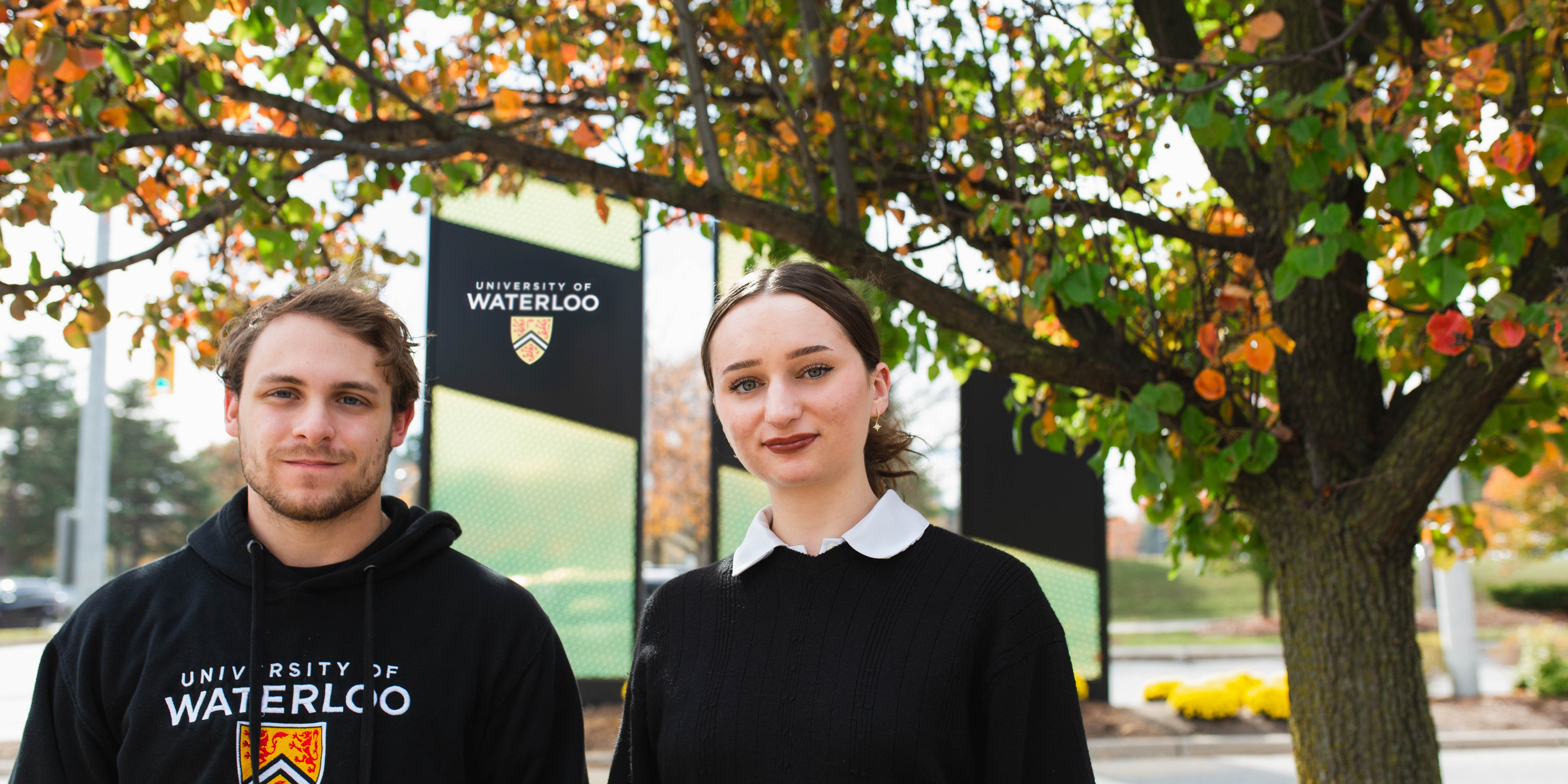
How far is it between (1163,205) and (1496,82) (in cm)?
111

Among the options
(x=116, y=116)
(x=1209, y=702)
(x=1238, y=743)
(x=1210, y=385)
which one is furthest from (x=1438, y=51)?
(x=1209, y=702)

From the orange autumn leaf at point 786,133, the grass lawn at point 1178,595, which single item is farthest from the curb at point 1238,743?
the grass lawn at point 1178,595

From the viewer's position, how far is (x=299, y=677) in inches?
70.2

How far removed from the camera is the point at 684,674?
168cm

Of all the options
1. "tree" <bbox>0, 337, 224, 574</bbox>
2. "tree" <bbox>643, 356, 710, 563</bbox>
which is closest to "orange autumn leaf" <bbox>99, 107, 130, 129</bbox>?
"tree" <bbox>643, 356, 710, 563</bbox>

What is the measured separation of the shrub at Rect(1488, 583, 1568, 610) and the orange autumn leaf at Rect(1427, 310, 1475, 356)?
913 inches

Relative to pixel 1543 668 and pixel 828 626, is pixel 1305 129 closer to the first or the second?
pixel 828 626

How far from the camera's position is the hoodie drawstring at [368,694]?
1721mm

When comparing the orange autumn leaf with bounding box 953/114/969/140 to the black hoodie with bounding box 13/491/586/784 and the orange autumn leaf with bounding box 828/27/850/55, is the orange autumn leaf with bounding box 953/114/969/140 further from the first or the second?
the black hoodie with bounding box 13/491/586/784

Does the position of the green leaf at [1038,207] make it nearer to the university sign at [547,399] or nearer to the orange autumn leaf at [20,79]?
the university sign at [547,399]

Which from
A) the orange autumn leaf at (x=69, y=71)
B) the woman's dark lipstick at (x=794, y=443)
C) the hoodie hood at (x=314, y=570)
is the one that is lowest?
the hoodie hood at (x=314, y=570)

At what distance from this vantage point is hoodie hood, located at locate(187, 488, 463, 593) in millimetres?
1834

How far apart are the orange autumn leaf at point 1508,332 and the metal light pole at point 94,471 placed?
44.9 feet

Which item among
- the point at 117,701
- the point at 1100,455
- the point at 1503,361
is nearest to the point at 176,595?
the point at 117,701
